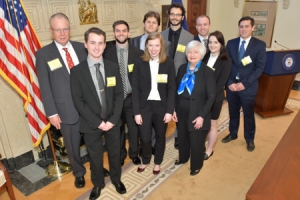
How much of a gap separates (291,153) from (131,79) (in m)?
1.57

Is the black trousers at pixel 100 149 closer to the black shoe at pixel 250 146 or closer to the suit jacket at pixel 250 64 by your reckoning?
the suit jacket at pixel 250 64

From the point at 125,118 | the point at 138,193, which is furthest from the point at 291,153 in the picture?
the point at 125,118

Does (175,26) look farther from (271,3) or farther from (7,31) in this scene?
(271,3)

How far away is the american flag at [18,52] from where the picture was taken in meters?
2.26

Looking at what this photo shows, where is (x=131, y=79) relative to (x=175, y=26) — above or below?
below

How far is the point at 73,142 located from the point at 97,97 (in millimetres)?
661

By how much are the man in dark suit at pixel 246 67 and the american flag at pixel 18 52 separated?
7.36ft

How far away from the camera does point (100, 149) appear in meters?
2.32

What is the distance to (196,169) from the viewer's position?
9.05 feet

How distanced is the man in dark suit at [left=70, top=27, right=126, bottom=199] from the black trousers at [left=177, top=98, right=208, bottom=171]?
0.67m

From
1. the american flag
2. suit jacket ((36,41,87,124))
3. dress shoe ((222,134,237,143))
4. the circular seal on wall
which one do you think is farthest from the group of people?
the circular seal on wall

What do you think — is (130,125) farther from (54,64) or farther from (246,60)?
(246,60)

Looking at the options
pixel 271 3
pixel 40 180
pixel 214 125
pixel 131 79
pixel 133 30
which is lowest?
pixel 40 180

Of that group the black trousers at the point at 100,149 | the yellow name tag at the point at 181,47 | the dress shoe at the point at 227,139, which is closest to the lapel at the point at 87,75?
the black trousers at the point at 100,149
